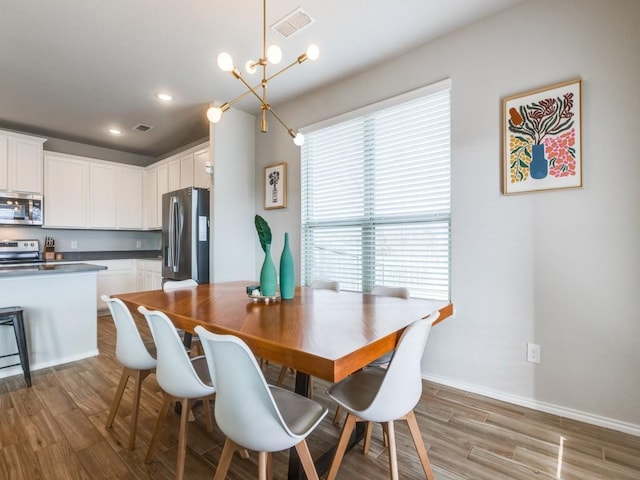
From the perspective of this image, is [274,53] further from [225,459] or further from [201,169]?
[201,169]

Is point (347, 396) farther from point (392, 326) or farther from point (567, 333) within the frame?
point (567, 333)

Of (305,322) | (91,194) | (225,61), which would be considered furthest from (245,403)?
(91,194)

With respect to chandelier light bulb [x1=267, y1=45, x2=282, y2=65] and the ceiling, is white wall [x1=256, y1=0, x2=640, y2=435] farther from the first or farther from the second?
chandelier light bulb [x1=267, y1=45, x2=282, y2=65]

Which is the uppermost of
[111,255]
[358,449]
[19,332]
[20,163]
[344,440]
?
[20,163]

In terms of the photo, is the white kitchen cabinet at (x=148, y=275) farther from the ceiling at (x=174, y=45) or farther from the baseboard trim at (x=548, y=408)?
the baseboard trim at (x=548, y=408)

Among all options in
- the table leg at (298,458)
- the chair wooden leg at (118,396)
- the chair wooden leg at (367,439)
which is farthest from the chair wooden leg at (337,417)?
the chair wooden leg at (118,396)

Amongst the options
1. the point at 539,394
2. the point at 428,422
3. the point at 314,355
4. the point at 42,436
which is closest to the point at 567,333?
the point at 539,394

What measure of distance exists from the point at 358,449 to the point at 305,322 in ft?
2.92

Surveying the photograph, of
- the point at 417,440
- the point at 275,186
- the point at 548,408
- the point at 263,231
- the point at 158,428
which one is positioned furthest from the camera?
the point at 275,186

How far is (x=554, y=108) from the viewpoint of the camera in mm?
2115

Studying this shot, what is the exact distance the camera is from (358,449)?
1.77 m

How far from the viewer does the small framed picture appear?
3779 millimetres

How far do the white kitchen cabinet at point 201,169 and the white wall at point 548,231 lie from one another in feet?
8.80

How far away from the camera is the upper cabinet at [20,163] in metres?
4.08
